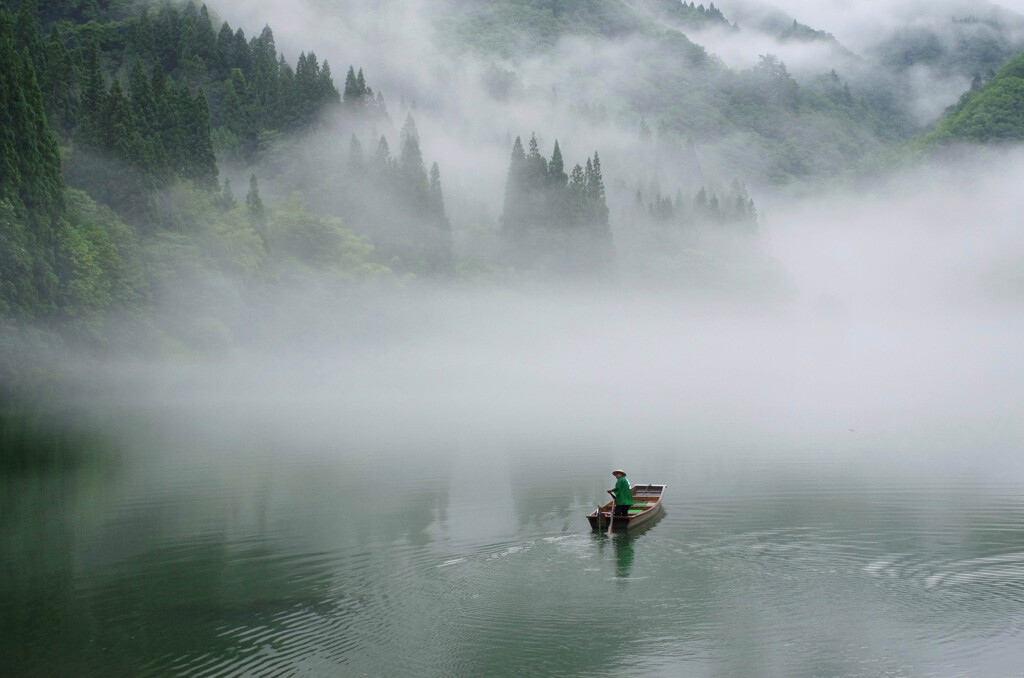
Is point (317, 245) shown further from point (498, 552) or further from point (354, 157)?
point (498, 552)

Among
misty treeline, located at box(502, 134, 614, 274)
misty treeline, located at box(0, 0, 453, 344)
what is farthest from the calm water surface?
misty treeline, located at box(502, 134, 614, 274)

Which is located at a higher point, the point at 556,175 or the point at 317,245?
the point at 556,175

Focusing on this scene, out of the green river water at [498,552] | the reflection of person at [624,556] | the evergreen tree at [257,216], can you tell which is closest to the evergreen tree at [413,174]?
the evergreen tree at [257,216]

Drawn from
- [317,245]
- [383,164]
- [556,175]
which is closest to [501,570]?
[317,245]

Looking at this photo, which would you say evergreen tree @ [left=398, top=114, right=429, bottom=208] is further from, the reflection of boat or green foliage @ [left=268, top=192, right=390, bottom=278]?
the reflection of boat

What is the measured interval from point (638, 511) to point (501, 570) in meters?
7.60

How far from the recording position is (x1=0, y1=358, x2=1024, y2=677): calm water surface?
17641 mm

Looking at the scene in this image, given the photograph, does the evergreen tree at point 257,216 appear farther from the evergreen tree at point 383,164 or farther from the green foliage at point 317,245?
the evergreen tree at point 383,164

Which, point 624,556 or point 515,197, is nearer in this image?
point 624,556

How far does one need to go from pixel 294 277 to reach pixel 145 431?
5494 centimetres

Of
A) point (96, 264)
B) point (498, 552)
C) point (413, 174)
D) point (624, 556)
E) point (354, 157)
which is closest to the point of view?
point (624, 556)

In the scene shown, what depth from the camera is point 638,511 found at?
29.5m

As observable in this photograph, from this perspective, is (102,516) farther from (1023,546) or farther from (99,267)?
(99,267)

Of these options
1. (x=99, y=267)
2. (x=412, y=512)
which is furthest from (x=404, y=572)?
(x=99, y=267)
